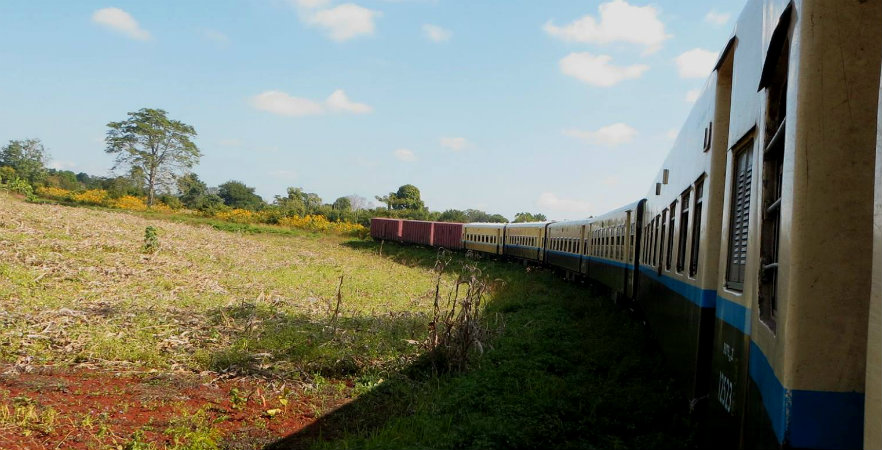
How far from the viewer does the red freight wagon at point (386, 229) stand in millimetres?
43003

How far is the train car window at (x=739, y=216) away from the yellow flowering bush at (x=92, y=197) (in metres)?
55.7

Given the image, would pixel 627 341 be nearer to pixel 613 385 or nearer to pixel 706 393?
pixel 613 385

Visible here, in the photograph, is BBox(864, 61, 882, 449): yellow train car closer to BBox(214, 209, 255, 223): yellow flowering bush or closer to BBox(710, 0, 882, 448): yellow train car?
BBox(710, 0, 882, 448): yellow train car

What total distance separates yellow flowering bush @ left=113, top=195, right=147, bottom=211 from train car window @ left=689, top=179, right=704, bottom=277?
169 feet

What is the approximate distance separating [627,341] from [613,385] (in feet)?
9.17

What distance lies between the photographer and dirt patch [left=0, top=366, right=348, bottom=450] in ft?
17.8

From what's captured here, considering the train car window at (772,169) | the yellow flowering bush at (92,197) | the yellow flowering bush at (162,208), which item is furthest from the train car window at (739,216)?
the yellow flowering bush at (92,197)

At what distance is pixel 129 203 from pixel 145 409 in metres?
51.4

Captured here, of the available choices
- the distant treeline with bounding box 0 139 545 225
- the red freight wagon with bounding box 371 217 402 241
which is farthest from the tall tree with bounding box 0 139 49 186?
the red freight wagon with bounding box 371 217 402 241

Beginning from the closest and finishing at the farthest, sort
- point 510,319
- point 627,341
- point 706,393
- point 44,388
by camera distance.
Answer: point 706,393 → point 44,388 → point 627,341 → point 510,319

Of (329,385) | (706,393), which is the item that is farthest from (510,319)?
(706,393)

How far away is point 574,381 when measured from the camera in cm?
786

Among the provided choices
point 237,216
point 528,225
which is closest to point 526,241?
point 528,225

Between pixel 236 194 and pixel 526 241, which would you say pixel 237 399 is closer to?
pixel 526 241
